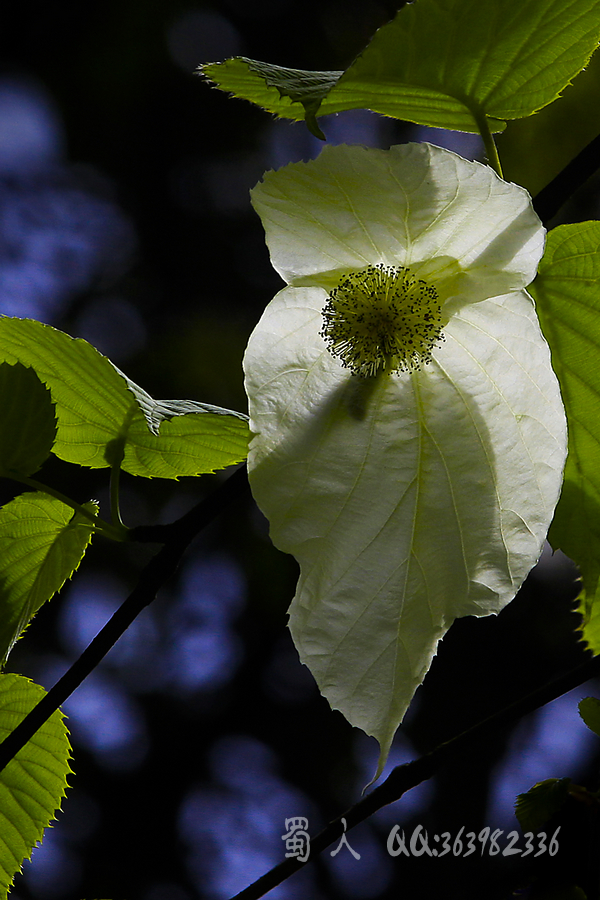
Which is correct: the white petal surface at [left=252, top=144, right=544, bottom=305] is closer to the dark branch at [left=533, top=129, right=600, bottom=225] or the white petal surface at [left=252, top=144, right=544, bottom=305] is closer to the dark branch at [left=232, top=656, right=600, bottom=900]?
the dark branch at [left=533, top=129, right=600, bottom=225]

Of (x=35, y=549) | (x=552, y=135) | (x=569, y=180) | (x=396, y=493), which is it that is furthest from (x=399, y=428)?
(x=552, y=135)

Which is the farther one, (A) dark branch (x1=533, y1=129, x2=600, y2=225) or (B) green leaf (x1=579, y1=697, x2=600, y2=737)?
(B) green leaf (x1=579, y1=697, x2=600, y2=737)

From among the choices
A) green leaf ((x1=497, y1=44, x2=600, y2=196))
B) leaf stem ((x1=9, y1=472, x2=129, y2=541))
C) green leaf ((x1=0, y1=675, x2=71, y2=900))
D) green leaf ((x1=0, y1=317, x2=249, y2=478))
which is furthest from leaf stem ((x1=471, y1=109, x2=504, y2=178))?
green leaf ((x1=497, y1=44, x2=600, y2=196))

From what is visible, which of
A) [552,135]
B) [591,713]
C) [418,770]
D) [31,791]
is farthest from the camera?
[552,135]

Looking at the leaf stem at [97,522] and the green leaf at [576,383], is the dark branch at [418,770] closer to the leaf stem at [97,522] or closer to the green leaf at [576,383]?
the green leaf at [576,383]

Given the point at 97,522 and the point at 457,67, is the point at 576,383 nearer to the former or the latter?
the point at 457,67

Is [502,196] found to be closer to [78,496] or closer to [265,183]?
[265,183]

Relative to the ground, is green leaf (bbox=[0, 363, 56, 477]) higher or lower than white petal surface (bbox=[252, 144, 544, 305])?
lower

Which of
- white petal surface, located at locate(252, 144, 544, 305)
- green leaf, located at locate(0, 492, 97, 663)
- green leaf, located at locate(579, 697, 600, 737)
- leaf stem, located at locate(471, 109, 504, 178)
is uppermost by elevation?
leaf stem, located at locate(471, 109, 504, 178)

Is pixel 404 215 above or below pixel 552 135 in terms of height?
above
